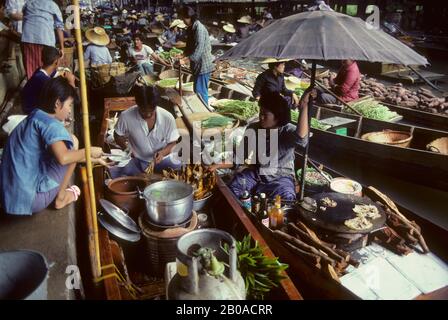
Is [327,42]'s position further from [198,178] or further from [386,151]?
[386,151]

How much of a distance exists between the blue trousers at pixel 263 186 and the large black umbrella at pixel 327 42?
2.07 meters

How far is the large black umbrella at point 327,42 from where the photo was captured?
3.04 m

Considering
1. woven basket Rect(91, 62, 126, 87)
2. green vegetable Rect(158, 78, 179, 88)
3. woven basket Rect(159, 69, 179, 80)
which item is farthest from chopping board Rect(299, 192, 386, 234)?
woven basket Rect(159, 69, 179, 80)

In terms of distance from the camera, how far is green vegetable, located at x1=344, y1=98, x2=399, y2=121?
824 cm

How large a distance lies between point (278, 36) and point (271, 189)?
225 cm

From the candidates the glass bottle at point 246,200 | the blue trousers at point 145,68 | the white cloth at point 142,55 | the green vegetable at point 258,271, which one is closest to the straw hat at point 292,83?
the blue trousers at point 145,68

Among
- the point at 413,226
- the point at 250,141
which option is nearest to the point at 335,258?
the point at 413,226

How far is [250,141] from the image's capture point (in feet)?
17.1

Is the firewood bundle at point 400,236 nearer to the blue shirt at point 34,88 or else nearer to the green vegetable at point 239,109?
the green vegetable at point 239,109

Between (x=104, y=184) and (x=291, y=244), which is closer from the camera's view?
(x=291, y=244)

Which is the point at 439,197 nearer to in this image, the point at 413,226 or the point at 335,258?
the point at 413,226

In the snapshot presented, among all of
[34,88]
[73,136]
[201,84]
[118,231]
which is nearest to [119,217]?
[118,231]

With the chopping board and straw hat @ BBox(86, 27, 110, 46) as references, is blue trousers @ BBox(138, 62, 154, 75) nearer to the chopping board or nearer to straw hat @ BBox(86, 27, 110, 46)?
straw hat @ BBox(86, 27, 110, 46)

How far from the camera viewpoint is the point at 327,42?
123 inches
